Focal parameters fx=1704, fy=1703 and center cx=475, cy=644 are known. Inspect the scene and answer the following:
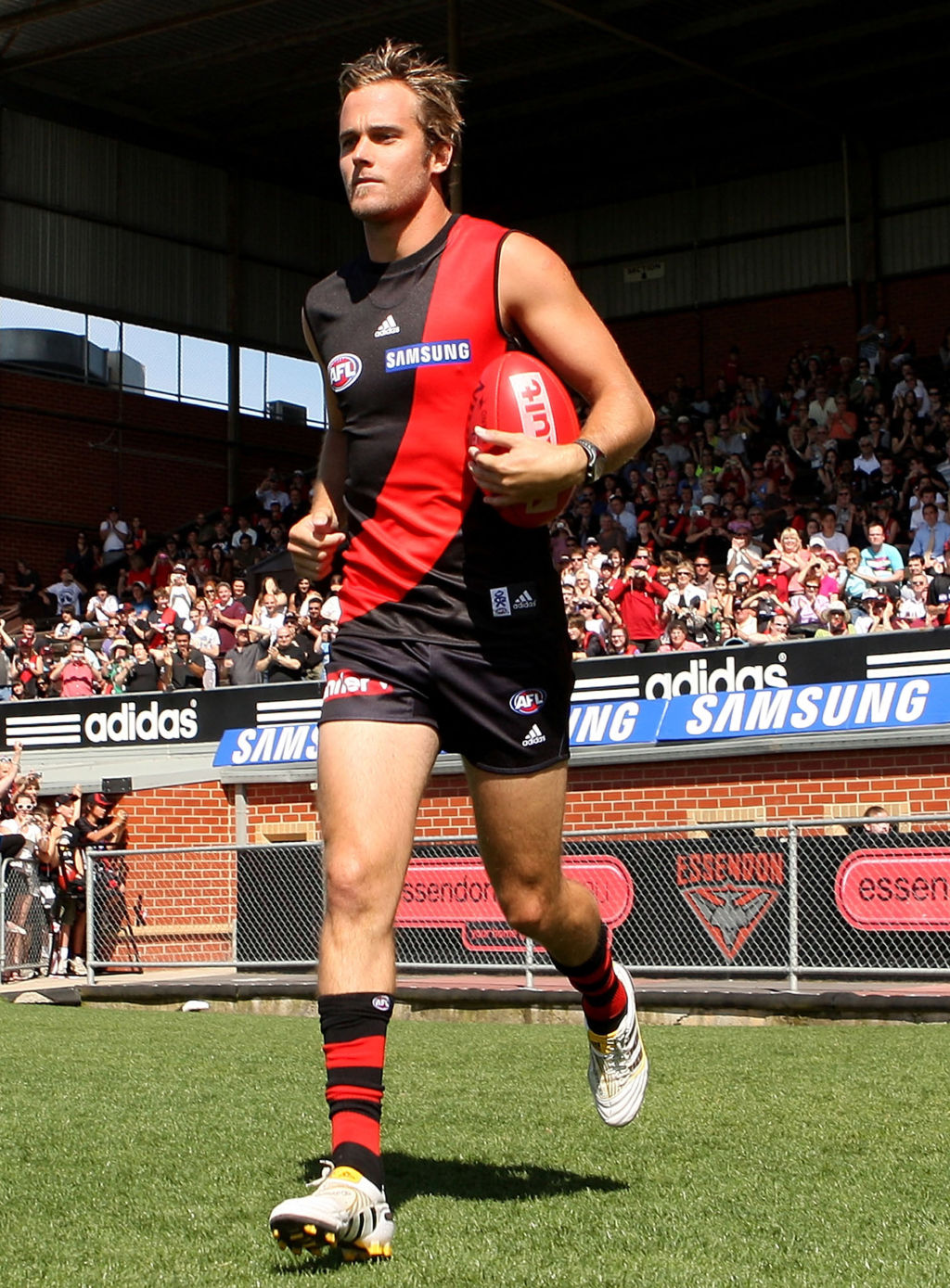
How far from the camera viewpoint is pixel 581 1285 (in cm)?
317

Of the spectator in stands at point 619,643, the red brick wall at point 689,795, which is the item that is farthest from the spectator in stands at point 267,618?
the spectator in stands at point 619,643

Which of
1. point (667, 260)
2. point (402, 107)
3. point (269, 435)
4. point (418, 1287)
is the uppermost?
point (667, 260)

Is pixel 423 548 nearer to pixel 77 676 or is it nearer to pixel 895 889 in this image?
pixel 895 889

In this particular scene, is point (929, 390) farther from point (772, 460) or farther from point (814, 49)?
point (814, 49)

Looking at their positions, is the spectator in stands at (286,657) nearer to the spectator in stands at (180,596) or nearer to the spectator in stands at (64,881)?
the spectator in stands at (64,881)

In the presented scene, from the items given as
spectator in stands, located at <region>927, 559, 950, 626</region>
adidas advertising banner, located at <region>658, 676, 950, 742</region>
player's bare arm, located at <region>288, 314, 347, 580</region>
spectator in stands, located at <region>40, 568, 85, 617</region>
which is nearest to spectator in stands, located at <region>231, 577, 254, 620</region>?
spectator in stands, located at <region>40, 568, 85, 617</region>

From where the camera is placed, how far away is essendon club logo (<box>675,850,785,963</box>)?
12414 millimetres

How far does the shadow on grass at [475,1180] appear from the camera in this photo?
417 cm

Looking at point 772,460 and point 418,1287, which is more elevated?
point 772,460

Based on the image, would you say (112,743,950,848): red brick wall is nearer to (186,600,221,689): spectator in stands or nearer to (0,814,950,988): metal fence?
(0,814,950,988): metal fence

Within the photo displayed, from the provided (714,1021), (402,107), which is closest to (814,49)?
(714,1021)

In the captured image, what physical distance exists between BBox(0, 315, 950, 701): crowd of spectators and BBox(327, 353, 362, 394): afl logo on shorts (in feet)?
36.6

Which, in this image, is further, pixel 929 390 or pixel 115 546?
pixel 115 546

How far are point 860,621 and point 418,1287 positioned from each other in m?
14.0
